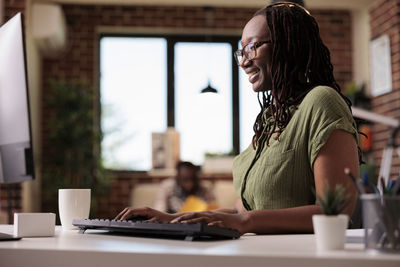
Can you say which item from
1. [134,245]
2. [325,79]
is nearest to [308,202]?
[325,79]

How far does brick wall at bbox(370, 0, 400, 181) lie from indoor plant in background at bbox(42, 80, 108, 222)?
9.17 feet

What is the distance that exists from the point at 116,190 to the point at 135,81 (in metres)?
1.22

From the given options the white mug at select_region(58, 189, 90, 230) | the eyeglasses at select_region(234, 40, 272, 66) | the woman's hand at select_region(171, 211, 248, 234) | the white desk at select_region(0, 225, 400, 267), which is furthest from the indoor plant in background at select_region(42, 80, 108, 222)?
the white desk at select_region(0, 225, 400, 267)

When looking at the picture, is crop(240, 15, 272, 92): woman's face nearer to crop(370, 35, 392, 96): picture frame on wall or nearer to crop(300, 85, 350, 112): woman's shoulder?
crop(300, 85, 350, 112): woman's shoulder

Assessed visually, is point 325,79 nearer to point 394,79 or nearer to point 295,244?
point 295,244

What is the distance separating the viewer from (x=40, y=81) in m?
5.81

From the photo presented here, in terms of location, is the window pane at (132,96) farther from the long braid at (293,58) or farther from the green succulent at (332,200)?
the green succulent at (332,200)

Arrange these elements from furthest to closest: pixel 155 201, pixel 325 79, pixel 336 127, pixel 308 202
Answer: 1. pixel 155 201
2. pixel 325 79
3. pixel 308 202
4. pixel 336 127

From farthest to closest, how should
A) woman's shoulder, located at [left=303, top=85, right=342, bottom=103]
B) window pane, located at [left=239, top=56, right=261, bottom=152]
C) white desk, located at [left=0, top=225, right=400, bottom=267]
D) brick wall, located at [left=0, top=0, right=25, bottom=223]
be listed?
window pane, located at [left=239, top=56, right=261, bottom=152] < brick wall, located at [left=0, top=0, right=25, bottom=223] < woman's shoulder, located at [left=303, top=85, right=342, bottom=103] < white desk, located at [left=0, top=225, right=400, bottom=267]

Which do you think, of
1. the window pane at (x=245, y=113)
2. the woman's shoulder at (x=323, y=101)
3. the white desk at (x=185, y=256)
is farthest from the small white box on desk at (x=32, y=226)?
the window pane at (x=245, y=113)

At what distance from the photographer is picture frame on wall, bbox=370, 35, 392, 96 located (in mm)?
5055

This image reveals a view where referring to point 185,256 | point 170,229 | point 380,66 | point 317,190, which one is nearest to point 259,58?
point 317,190

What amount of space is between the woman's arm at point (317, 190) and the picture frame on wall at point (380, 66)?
4.18 metres

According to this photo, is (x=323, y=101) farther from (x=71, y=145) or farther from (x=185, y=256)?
(x=71, y=145)
